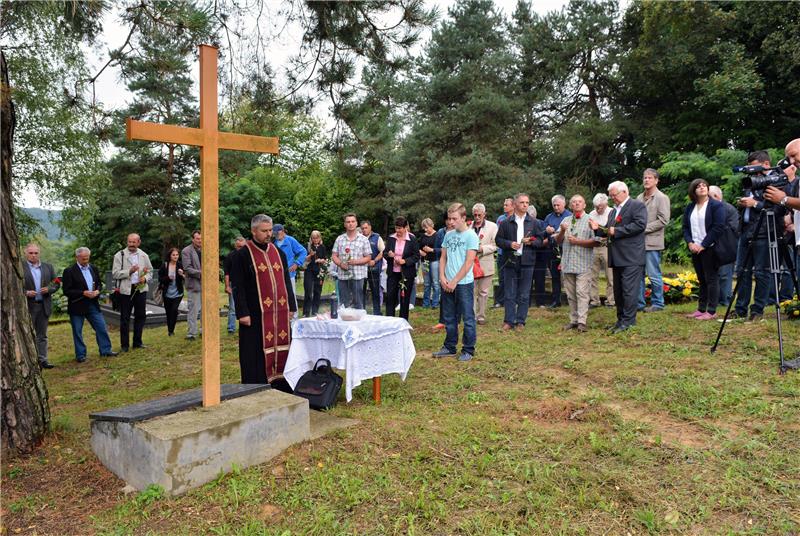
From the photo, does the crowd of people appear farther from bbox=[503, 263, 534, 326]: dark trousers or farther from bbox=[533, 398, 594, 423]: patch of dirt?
bbox=[533, 398, 594, 423]: patch of dirt

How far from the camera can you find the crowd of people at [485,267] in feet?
18.2

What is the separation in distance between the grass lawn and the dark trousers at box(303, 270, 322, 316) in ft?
17.1

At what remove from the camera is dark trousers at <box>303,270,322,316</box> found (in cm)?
1110

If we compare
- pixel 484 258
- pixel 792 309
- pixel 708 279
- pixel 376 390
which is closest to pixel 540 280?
pixel 484 258

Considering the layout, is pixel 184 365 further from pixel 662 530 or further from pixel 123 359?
pixel 662 530

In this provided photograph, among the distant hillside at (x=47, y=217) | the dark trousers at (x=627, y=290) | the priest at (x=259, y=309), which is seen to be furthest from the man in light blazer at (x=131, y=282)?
the distant hillside at (x=47, y=217)

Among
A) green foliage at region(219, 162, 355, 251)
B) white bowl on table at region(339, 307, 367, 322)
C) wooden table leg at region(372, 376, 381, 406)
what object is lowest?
wooden table leg at region(372, 376, 381, 406)

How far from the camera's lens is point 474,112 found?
24.0m

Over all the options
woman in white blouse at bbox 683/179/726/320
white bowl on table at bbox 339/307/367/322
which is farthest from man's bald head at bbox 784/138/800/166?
white bowl on table at bbox 339/307/367/322

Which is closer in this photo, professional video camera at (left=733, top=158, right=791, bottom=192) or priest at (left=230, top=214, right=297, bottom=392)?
professional video camera at (left=733, top=158, right=791, bottom=192)

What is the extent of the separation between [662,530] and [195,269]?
8098 mm

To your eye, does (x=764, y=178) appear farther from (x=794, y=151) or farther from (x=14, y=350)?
(x=14, y=350)

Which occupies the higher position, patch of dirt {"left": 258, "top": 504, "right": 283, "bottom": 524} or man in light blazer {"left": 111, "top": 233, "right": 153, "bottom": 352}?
man in light blazer {"left": 111, "top": 233, "right": 153, "bottom": 352}

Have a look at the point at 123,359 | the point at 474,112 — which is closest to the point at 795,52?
the point at 474,112
